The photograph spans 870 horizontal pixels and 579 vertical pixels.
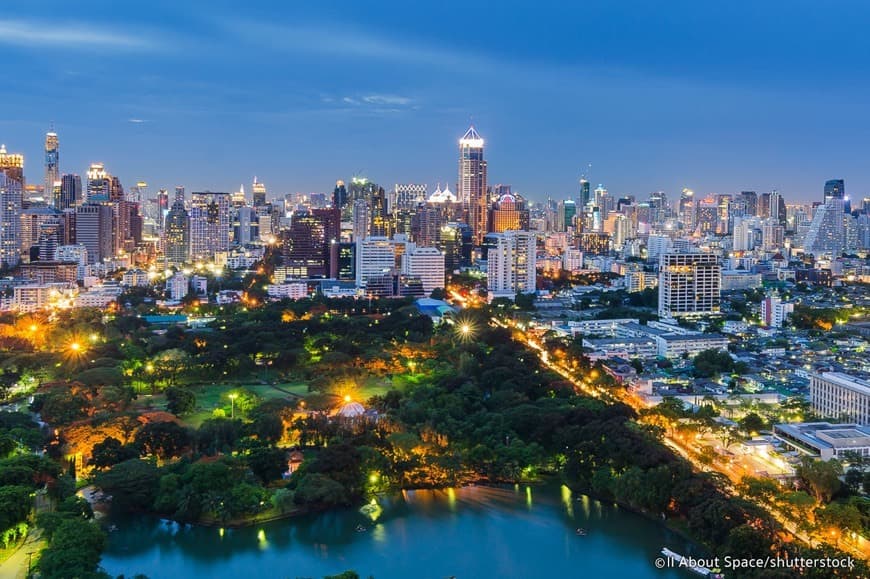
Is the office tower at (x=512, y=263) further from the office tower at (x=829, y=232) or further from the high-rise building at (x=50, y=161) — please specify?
the high-rise building at (x=50, y=161)

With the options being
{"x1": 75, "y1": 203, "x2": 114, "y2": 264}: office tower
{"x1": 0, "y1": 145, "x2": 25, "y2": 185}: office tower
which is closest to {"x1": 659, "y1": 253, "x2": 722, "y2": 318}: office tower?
{"x1": 75, "y1": 203, "x2": 114, "y2": 264}: office tower

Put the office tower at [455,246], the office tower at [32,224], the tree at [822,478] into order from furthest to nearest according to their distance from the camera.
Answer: the office tower at [455,246] < the office tower at [32,224] < the tree at [822,478]

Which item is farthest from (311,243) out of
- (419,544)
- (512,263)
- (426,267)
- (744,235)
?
(744,235)

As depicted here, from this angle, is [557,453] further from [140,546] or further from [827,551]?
[140,546]

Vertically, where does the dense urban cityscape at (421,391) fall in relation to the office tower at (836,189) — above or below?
below

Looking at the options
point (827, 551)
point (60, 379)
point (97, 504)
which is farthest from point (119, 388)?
point (827, 551)

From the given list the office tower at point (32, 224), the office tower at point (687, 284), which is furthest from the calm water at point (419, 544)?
the office tower at point (32, 224)

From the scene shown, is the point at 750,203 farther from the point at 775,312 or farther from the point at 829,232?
the point at 775,312
